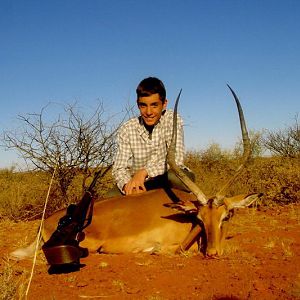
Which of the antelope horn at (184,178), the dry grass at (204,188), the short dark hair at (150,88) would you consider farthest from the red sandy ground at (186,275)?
the dry grass at (204,188)

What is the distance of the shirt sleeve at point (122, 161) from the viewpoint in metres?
5.80

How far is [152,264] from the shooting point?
4238 mm

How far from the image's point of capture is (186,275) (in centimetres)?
370

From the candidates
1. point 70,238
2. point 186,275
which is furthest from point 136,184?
point 186,275

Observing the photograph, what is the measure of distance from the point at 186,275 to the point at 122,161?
2544 millimetres

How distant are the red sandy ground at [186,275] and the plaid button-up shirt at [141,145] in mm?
1413

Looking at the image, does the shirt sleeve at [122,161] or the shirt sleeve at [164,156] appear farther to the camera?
the shirt sleeve at [122,161]

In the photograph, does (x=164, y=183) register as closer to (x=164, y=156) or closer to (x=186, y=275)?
(x=164, y=156)

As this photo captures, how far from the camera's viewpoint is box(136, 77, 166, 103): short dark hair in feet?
18.3

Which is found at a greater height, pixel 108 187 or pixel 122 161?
pixel 122 161

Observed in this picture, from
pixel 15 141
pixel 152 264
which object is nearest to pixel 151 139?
pixel 152 264

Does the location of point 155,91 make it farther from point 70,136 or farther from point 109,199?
point 70,136

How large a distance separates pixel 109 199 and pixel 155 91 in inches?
59.3

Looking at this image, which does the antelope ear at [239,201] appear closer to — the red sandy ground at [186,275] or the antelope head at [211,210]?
the antelope head at [211,210]
